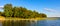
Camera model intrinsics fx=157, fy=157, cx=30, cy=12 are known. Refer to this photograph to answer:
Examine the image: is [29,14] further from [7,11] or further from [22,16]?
[7,11]

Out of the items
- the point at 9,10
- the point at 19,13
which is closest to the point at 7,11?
the point at 9,10

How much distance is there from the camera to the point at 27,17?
113562 millimetres

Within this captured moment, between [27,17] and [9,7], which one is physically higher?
[9,7]

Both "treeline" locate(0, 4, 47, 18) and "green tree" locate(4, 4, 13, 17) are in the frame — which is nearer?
"green tree" locate(4, 4, 13, 17)

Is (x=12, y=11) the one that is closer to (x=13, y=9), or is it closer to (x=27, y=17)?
(x=13, y=9)

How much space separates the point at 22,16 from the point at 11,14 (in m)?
8.24

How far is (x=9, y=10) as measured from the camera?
108625 mm

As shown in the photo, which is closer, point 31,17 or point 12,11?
point 12,11

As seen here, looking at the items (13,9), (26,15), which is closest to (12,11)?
(13,9)

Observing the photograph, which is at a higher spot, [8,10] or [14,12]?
[8,10]

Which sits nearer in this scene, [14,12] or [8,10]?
[8,10]

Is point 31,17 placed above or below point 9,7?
below

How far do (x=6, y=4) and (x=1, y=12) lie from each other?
6.95 metres

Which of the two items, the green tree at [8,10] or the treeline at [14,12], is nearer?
the green tree at [8,10]
